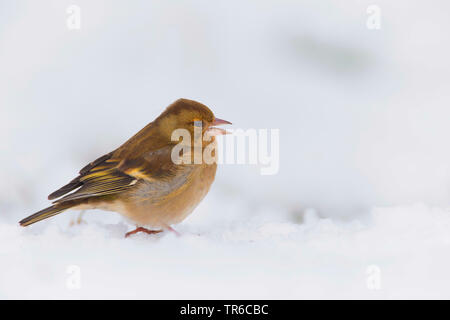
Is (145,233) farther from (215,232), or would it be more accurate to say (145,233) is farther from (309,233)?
(309,233)

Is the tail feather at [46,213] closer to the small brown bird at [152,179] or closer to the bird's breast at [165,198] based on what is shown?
the small brown bird at [152,179]

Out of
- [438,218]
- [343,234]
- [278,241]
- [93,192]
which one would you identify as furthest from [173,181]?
[438,218]

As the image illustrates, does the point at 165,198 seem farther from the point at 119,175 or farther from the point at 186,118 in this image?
the point at 186,118

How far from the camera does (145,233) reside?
4.38m

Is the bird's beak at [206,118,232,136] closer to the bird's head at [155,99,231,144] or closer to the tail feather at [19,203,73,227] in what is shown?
the bird's head at [155,99,231,144]

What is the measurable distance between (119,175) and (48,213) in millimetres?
522

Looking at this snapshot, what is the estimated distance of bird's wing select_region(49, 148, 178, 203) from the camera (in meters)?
4.11

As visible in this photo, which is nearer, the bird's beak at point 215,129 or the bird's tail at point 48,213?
the bird's tail at point 48,213

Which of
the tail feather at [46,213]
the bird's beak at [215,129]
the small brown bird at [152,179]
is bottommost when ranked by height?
the tail feather at [46,213]

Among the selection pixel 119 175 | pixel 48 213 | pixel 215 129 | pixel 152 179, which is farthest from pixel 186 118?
pixel 48 213

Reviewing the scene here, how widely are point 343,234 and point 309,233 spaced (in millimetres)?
234

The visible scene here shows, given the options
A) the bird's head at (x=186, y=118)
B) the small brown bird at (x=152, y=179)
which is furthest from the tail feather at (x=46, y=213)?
the bird's head at (x=186, y=118)

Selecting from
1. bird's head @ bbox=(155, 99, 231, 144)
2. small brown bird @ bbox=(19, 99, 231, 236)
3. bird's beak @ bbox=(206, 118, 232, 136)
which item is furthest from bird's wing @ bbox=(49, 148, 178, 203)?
bird's beak @ bbox=(206, 118, 232, 136)

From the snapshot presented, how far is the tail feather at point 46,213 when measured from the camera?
→ 405 centimetres
